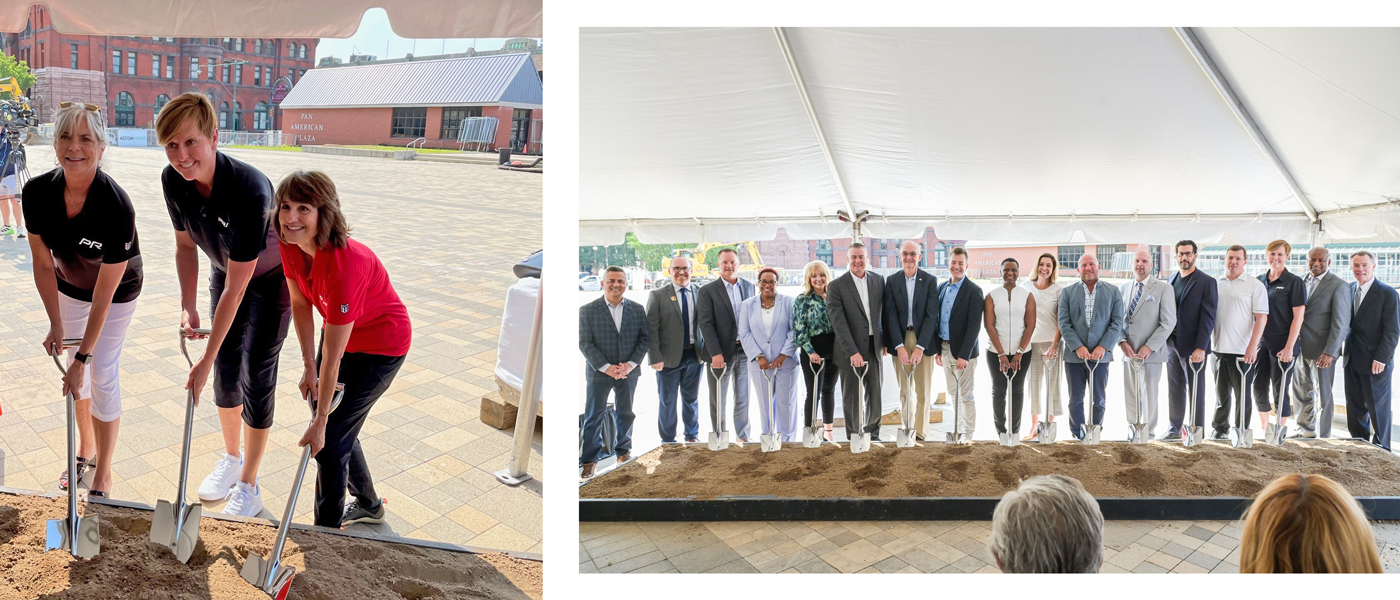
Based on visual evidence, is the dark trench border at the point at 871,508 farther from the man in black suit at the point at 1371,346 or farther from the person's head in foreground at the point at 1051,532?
the person's head in foreground at the point at 1051,532

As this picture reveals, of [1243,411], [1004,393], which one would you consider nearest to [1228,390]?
[1243,411]

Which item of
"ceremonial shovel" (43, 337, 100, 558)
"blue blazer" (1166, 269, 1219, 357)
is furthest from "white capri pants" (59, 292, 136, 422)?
"blue blazer" (1166, 269, 1219, 357)

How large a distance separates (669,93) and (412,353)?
209 centimetres

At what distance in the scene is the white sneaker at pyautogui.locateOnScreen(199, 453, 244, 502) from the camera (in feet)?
9.45

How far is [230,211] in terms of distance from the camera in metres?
2.57

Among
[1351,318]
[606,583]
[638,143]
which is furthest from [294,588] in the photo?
[1351,318]

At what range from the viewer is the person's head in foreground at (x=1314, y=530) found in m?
1.38

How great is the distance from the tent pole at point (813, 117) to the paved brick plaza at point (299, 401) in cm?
123

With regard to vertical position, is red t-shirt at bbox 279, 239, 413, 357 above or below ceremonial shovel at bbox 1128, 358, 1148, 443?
above

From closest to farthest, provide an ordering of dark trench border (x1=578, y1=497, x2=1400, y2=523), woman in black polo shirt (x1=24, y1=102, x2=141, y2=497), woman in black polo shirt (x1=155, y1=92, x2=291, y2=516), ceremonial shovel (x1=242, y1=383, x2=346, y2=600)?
ceremonial shovel (x1=242, y1=383, x2=346, y2=600)
woman in black polo shirt (x1=155, y1=92, x2=291, y2=516)
woman in black polo shirt (x1=24, y1=102, x2=141, y2=497)
dark trench border (x1=578, y1=497, x2=1400, y2=523)

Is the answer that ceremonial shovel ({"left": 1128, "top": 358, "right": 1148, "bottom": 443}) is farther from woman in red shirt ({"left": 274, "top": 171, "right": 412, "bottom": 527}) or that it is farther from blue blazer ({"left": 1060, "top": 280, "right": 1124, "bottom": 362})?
woman in red shirt ({"left": 274, "top": 171, "right": 412, "bottom": 527})

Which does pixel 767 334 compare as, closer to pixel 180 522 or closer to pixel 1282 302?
pixel 180 522

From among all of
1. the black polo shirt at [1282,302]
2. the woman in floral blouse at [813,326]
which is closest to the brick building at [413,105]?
the woman in floral blouse at [813,326]

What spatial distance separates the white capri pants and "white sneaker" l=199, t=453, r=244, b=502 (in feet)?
1.39
